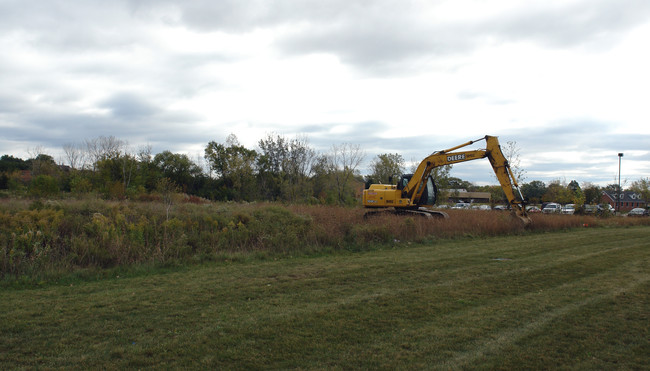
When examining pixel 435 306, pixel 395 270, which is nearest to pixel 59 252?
pixel 395 270

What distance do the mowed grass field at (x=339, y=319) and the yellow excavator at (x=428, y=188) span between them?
10.9 metres

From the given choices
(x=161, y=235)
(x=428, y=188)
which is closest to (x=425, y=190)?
(x=428, y=188)

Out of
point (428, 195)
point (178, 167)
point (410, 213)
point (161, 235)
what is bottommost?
point (161, 235)

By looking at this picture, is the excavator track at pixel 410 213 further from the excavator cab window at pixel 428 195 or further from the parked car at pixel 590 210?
the parked car at pixel 590 210

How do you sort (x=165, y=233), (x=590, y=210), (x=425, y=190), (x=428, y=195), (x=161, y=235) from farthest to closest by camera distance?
1. (x=590, y=210)
2. (x=428, y=195)
3. (x=425, y=190)
4. (x=161, y=235)
5. (x=165, y=233)

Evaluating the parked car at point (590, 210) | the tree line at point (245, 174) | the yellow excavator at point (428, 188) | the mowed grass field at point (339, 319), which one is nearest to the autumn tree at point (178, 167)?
the tree line at point (245, 174)

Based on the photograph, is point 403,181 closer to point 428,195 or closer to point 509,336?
point 428,195

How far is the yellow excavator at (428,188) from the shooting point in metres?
20.2

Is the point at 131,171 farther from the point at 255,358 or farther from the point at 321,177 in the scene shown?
the point at 255,358

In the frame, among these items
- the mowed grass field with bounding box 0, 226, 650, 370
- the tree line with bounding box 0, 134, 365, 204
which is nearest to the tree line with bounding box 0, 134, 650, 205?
the tree line with bounding box 0, 134, 365, 204

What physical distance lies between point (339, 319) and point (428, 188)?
16740mm

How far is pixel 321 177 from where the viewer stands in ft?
169

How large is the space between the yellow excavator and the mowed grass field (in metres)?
10.9

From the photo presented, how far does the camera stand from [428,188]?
21641 mm
